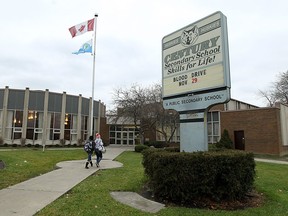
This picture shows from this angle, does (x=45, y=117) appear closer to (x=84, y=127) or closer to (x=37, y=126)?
(x=37, y=126)

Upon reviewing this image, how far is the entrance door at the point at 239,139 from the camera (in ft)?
84.9

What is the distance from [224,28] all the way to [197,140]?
3.66m

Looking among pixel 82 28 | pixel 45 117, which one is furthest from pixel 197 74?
pixel 45 117

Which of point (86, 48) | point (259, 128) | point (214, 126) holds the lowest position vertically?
point (259, 128)

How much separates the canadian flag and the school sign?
12355 mm

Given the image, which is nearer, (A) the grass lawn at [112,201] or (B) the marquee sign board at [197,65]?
(A) the grass lawn at [112,201]

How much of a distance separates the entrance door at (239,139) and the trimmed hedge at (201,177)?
20.0 metres

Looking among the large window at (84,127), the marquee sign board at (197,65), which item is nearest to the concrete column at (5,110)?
the large window at (84,127)

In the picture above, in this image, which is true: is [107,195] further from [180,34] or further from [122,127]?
[122,127]

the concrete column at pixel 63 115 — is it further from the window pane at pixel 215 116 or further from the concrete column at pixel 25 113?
the window pane at pixel 215 116

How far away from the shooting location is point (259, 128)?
24.5 metres

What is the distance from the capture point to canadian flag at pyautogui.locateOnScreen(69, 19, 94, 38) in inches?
810

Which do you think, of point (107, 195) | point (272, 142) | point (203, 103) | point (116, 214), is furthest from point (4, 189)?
point (272, 142)

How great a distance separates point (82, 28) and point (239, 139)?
1788cm
